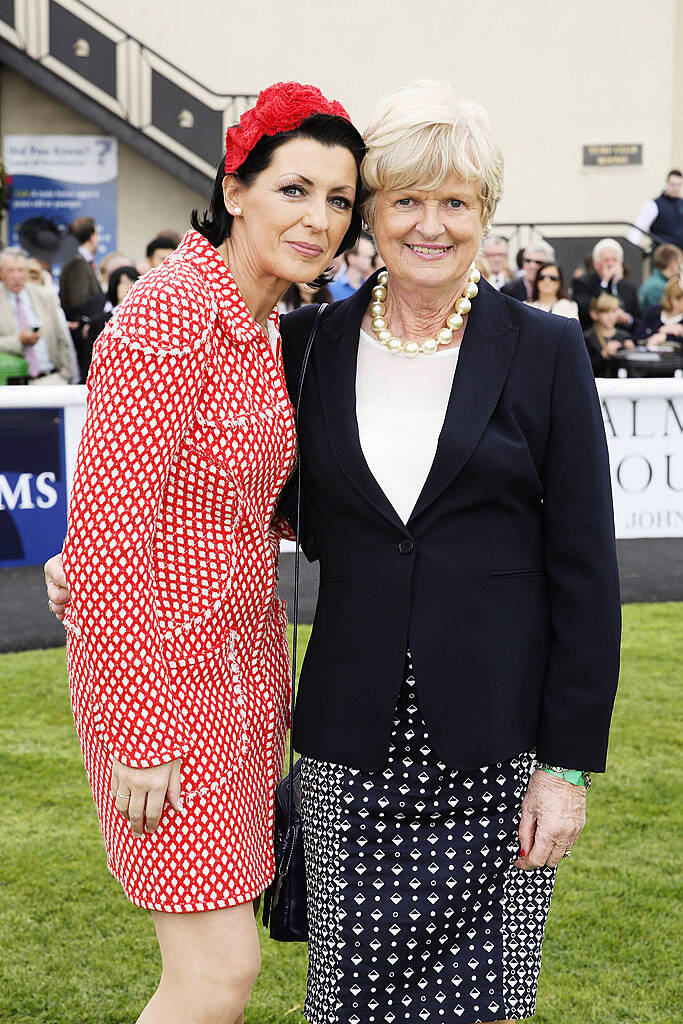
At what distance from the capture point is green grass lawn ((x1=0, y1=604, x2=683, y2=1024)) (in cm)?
340

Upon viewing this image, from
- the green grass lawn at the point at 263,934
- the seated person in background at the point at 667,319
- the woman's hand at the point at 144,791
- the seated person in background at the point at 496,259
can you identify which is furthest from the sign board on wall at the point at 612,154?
the woman's hand at the point at 144,791

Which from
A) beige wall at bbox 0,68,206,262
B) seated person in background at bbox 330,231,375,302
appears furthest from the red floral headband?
beige wall at bbox 0,68,206,262

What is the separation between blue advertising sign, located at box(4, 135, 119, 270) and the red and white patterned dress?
594 inches

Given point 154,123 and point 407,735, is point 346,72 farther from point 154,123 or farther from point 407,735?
point 407,735

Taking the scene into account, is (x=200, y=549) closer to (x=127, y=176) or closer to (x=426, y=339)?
(x=426, y=339)

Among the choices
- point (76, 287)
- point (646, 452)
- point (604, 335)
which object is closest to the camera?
point (646, 452)

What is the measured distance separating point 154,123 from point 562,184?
6.07 meters

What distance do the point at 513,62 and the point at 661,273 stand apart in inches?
291

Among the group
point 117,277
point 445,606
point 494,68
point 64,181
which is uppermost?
point 494,68

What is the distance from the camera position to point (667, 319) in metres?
11.5

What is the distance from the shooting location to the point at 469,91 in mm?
18297

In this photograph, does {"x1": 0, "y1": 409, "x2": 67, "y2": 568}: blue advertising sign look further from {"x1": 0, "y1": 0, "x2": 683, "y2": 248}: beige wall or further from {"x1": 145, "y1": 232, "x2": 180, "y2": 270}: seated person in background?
{"x1": 0, "y1": 0, "x2": 683, "y2": 248}: beige wall

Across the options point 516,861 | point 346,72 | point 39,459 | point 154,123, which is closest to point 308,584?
point 39,459

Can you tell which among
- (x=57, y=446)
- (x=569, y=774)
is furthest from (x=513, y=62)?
(x=569, y=774)
